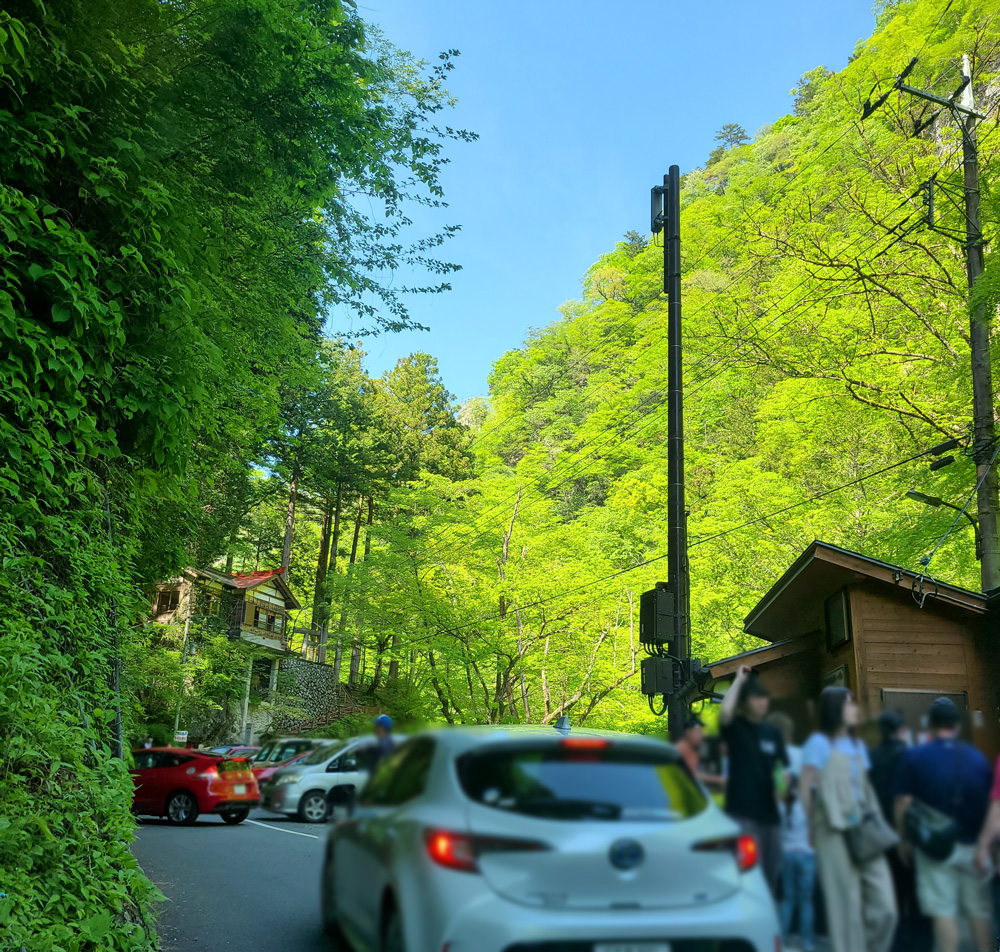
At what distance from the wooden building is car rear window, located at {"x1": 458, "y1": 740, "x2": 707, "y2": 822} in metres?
0.74

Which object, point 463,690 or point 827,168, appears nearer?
point 463,690

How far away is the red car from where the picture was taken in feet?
5.17

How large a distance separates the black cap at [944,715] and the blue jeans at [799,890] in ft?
0.63

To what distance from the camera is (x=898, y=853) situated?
2.51ft

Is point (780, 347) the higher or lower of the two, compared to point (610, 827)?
higher

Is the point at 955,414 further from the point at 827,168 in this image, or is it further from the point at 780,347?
the point at 827,168

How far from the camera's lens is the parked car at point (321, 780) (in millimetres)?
904

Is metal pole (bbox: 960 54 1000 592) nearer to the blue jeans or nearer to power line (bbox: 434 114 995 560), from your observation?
power line (bbox: 434 114 995 560)

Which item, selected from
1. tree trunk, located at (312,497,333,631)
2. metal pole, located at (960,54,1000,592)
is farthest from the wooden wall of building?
metal pole, located at (960,54,1000,592)

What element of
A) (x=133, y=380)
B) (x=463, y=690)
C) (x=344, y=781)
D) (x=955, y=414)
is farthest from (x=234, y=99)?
(x=955, y=414)

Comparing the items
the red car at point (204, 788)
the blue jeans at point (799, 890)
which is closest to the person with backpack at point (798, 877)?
the blue jeans at point (799, 890)

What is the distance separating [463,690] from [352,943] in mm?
2689

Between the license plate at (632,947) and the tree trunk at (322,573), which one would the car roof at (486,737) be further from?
the tree trunk at (322,573)

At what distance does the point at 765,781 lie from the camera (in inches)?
32.2
